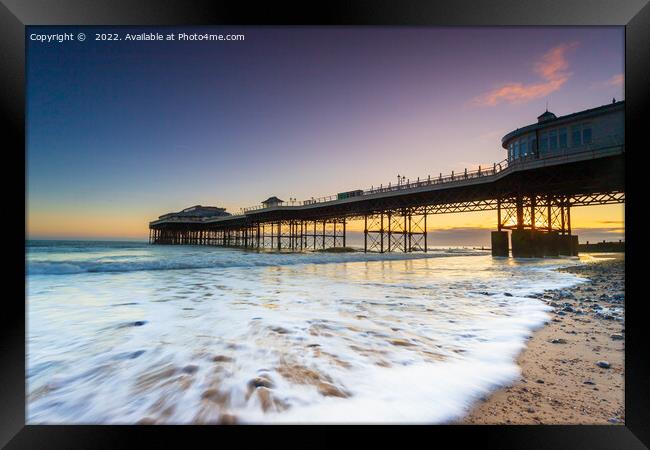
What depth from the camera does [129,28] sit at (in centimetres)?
240

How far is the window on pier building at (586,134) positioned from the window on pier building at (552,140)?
213cm

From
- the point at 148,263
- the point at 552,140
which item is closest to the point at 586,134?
the point at 552,140

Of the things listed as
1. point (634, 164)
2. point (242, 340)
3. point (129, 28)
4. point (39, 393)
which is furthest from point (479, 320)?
point (129, 28)

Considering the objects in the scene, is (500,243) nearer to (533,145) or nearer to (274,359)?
(533,145)

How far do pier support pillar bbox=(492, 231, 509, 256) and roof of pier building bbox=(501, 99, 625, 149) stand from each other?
352 inches

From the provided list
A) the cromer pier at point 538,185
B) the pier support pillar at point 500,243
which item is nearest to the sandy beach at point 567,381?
the cromer pier at point 538,185

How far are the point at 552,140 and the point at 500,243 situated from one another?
350 inches

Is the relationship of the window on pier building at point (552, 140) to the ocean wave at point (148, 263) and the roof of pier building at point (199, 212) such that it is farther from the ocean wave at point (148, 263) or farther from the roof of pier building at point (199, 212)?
the roof of pier building at point (199, 212)

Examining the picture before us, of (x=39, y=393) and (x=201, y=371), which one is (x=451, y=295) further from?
(x=39, y=393)

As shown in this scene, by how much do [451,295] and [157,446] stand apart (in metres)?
5.47

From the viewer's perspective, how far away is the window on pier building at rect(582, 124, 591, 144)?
60.8ft

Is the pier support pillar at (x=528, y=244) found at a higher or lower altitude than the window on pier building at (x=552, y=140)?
lower

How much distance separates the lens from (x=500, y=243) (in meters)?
20.5

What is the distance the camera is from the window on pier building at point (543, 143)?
21688 millimetres
